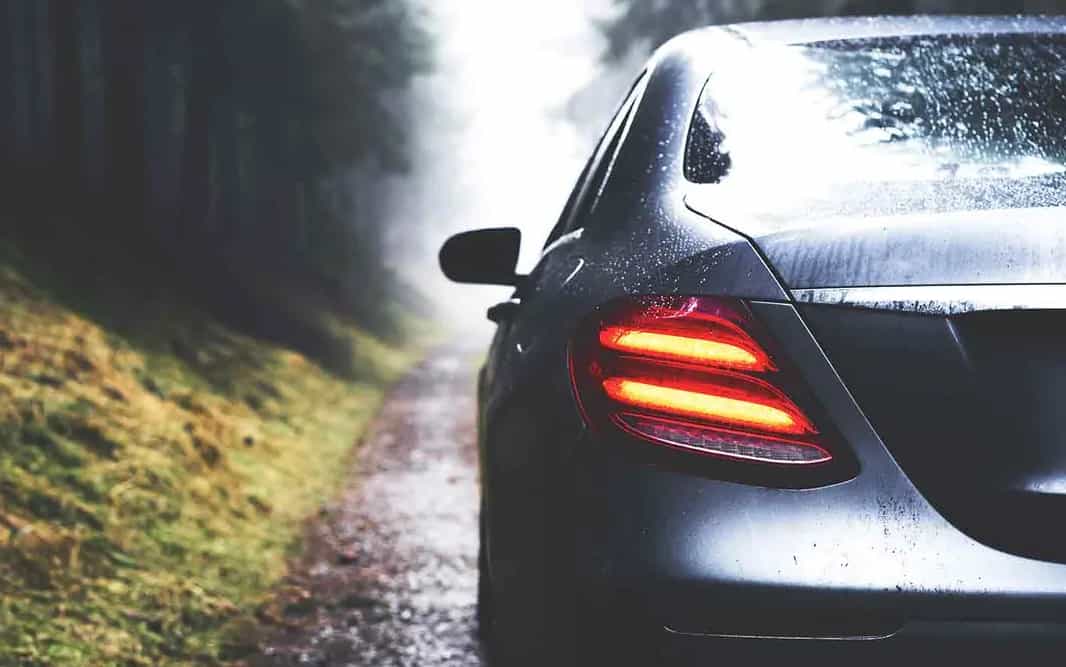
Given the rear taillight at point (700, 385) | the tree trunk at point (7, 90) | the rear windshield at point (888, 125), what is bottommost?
the rear taillight at point (700, 385)

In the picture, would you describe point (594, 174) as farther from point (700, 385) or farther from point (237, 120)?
point (237, 120)

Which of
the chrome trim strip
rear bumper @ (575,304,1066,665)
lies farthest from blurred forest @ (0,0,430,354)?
the chrome trim strip

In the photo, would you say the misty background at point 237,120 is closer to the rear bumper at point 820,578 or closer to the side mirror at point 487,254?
the side mirror at point 487,254

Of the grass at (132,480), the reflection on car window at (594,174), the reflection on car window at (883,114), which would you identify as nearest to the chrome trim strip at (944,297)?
the reflection on car window at (883,114)

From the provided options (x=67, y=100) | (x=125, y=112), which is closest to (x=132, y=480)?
(x=67, y=100)

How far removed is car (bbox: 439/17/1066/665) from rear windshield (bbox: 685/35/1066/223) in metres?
0.02

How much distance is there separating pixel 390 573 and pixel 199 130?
54.9ft

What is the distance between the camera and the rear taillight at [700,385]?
1.65m

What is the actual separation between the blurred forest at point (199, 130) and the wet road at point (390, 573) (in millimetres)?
5705

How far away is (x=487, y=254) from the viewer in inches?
122

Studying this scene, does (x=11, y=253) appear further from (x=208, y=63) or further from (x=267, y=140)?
(x=267, y=140)

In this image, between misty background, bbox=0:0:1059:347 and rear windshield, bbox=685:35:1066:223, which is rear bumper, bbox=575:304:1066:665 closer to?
rear windshield, bbox=685:35:1066:223

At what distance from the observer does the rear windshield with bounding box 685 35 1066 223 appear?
1.86m

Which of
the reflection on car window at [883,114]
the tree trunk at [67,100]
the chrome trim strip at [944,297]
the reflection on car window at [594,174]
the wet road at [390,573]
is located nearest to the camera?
the chrome trim strip at [944,297]
